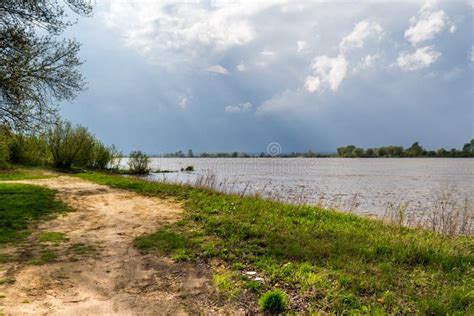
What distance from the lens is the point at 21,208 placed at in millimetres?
10070

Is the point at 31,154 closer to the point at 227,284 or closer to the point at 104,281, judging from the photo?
the point at 104,281

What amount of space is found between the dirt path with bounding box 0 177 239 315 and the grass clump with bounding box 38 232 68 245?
0.18 metres

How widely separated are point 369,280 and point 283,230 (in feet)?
10.2

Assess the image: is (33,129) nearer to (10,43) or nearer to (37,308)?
(10,43)

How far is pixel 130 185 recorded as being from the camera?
16.7 metres

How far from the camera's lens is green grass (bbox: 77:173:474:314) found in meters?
4.51

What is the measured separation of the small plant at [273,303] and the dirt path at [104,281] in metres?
0.46

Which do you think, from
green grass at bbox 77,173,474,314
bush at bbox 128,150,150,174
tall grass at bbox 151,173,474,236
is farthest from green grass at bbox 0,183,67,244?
bush at bbox 128,150,150,174

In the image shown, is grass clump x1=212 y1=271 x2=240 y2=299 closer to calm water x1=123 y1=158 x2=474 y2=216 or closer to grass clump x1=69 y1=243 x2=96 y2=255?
grass clump x1=69 y1=243 x2=96 y2=255

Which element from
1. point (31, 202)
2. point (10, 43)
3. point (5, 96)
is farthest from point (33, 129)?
point (31, 202)

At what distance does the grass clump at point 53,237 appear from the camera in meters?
6.98

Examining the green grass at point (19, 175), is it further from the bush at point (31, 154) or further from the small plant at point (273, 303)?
the small plant at point (273, 303)

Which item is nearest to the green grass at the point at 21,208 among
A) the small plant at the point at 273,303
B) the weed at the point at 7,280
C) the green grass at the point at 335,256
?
the weed at the point at 7,280

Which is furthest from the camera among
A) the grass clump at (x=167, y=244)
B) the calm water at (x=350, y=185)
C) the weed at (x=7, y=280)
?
the calm water at (x=350, y=185)
